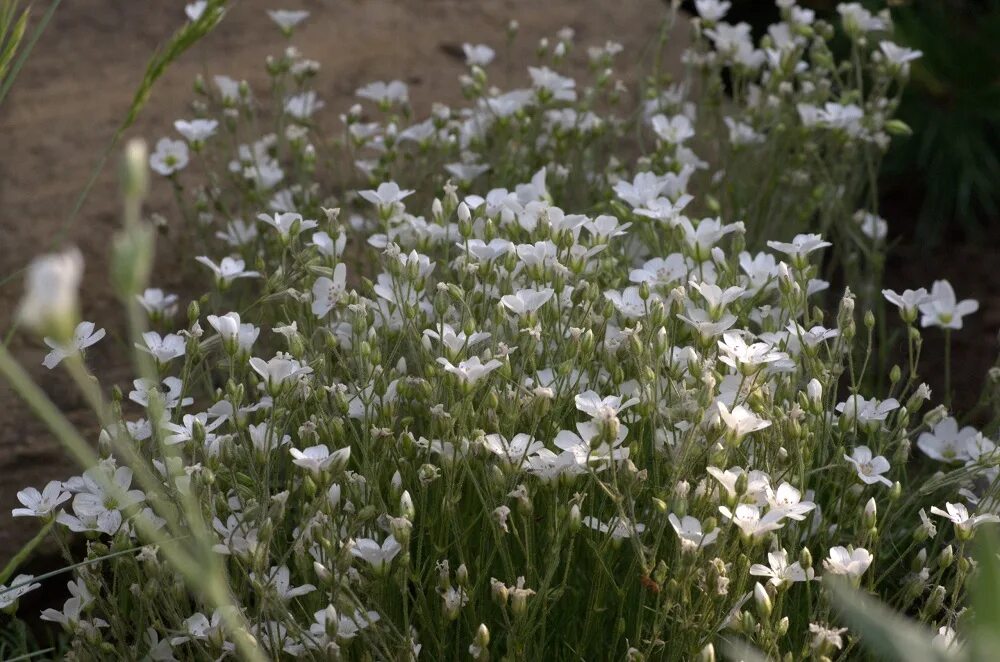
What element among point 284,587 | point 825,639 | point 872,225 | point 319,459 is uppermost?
point 319,459

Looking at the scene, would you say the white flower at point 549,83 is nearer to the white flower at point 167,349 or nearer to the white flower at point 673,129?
the white flower at point 673,129

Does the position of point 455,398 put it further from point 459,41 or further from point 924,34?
point 924,34

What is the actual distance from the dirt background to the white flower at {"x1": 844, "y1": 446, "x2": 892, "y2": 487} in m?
1.68

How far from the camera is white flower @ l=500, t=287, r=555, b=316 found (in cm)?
183

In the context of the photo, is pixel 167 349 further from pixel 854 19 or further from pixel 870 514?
pixel 854 19

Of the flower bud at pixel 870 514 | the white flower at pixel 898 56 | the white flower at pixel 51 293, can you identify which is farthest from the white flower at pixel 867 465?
the white flower at pixel 898 56

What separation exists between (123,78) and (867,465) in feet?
9.44

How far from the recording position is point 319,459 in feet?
5.18

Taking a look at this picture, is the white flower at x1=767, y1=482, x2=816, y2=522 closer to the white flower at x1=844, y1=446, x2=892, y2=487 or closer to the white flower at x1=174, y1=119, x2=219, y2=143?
the white flower at x1=844, y1=446, x2=892, y2=487

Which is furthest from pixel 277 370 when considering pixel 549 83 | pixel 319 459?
pixel 549 83

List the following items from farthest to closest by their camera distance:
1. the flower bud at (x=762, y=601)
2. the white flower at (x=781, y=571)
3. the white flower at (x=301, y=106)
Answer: the white flower at (x=301, y=106)
the white flower at (x=781, y=571)
the flower bud at (x=762, y=601)

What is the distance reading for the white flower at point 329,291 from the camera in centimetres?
205

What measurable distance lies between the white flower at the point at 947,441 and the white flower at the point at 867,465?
0.39 metres

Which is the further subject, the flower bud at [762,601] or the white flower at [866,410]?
the white flower at [866,410]
